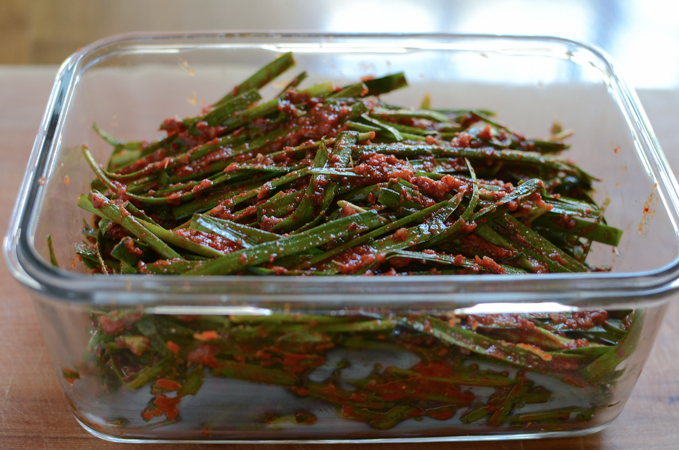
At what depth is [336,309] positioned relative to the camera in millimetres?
1110

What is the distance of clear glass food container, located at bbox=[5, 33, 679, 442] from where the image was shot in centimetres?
110

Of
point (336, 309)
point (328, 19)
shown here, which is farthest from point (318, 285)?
point (328, 19)

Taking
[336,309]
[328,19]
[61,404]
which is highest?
[328,19]

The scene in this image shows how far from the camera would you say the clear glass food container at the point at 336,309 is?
1099mm

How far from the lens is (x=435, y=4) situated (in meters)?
3.38

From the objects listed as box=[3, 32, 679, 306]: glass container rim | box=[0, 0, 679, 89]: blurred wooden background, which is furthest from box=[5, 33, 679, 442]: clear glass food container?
box=[0, 0, 679, 89]: blurred wooden background

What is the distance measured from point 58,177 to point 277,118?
1.91ft

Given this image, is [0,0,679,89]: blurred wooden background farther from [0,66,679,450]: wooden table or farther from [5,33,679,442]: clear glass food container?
[0,66,679,450]: wooden table

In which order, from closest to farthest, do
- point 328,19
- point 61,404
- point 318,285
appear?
point 318,285, point 61,404, point 328,19

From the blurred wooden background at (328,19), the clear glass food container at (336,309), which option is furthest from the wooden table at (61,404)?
the blurred wooden background at (328,19)

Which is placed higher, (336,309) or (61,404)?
(336,309)

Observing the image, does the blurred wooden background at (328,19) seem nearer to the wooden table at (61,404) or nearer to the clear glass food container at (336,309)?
the clear glass food container at (336,309)

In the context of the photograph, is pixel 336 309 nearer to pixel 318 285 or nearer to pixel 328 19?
pixel 318 285

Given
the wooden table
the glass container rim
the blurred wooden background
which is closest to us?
the glass container rim
